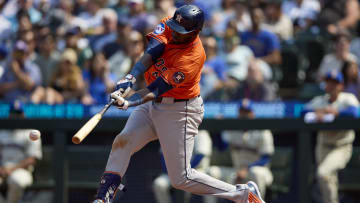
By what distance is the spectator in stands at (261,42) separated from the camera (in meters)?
8.21

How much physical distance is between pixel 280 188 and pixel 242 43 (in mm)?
2715

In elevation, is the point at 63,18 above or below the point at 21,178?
above

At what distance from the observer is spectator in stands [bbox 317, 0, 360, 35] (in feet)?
27.9

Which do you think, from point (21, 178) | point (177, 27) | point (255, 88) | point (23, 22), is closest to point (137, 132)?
point (177, 27)

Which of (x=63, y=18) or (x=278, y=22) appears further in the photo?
(x=63, y=18)

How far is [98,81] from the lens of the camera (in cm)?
796

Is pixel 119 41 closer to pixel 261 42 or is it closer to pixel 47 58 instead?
pixel 47 58

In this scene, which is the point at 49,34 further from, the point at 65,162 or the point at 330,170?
the point at 330,170

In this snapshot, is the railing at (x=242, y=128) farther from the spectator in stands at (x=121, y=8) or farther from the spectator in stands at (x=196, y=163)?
the spectator in stands at (x=121, y=8)

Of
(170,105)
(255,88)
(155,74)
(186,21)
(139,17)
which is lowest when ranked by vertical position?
(255,88)

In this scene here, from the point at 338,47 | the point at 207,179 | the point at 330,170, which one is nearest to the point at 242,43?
the point at 338,47

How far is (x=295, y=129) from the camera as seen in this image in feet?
20.6

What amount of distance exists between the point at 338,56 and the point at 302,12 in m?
1.45

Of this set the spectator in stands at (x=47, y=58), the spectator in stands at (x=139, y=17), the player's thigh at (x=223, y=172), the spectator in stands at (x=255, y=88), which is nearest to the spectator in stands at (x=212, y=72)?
the spectator in stands at (x=255, y=88)
